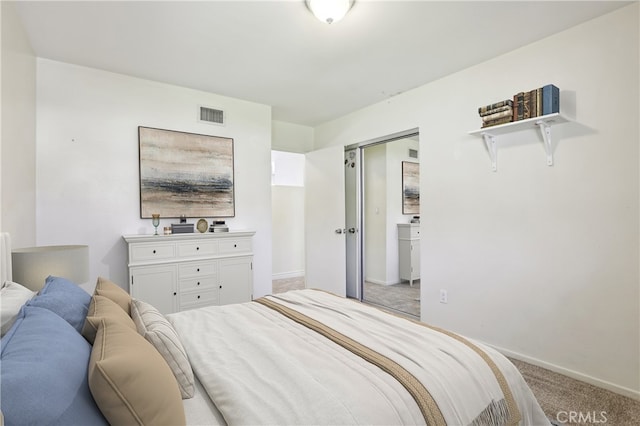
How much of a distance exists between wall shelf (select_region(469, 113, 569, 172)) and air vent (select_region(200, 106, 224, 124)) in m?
2.67

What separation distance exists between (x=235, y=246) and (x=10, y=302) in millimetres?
2303

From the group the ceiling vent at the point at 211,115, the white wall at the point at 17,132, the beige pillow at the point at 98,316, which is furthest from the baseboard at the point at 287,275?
the beige pillow at the point at 98,316

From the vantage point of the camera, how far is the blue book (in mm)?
2264

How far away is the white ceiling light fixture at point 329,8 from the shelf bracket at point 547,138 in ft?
5.37

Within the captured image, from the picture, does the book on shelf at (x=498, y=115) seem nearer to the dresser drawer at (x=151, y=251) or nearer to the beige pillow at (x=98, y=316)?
the beige pillow at (x=98, y=316)

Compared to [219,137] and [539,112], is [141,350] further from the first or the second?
[219,137]

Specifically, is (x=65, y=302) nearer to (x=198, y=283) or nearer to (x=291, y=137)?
(x=198, y=283)

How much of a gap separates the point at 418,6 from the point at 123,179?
2970 millimetres

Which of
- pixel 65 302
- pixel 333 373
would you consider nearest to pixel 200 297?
pixel 65 302

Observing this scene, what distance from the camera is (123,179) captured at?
10.3ft

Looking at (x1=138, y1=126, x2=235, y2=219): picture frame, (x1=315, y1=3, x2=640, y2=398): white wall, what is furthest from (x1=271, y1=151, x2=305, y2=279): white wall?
(x1=315, y1=3, x2=640, y2=398): white wall

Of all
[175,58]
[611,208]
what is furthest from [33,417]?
[611,208]

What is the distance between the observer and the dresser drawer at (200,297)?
3150mm

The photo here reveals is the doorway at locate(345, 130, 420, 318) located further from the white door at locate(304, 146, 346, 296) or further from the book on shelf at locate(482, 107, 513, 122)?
the book on shelf at locate(482, 107, 513, 122)
